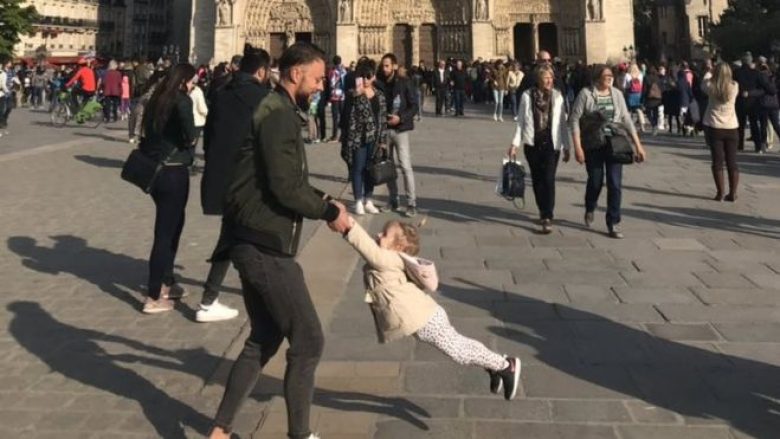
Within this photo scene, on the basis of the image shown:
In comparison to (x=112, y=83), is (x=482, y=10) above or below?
above

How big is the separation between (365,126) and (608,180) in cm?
300

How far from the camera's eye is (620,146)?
8148 mm

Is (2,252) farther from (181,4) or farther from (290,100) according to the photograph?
(181,4)

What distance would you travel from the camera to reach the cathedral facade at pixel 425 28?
37.9 metres

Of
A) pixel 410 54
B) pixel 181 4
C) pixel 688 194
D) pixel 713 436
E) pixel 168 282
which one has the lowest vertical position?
pixel 713 436

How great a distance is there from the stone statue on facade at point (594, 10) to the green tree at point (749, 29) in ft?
31.6

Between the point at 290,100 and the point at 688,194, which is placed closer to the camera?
the point at 290,100

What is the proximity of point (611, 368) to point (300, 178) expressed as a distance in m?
2.40

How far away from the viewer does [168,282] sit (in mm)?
6180

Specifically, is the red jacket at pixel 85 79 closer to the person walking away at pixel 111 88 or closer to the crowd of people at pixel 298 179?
the person walking away at pixel 111 88

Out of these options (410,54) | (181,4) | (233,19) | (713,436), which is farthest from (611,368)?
(181,4)

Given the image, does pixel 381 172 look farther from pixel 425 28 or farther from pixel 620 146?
pixel 425 28

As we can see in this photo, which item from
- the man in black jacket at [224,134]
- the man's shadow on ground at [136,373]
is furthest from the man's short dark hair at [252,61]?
the man's shadow on ground at [136,373]

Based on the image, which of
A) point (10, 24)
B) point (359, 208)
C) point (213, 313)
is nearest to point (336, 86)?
point (359, 208)
